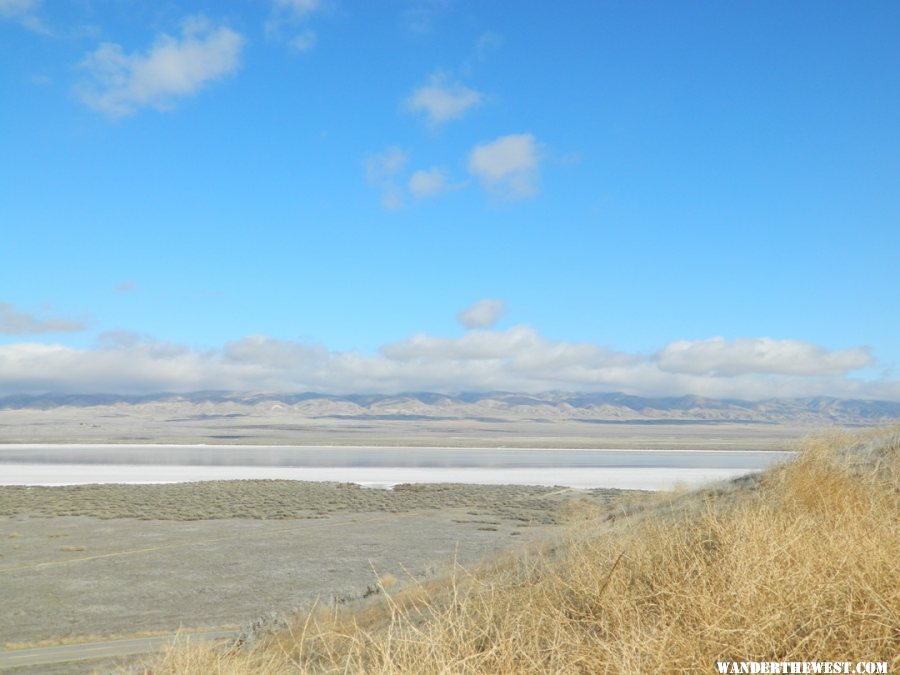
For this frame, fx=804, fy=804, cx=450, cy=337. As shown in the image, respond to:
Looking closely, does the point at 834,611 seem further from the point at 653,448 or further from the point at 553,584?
the point at 653,448

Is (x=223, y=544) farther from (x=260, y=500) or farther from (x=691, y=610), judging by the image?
(x=691, y=610)

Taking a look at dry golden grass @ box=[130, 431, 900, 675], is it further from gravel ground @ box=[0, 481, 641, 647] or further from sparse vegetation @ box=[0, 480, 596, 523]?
sparse vegetation @ box=[0, 480, 596, 523]

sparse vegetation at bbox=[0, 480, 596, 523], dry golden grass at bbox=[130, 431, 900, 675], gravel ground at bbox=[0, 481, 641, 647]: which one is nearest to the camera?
dry golden grass at bbox=[130, 431, 900, 675]

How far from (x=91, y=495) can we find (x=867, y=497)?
45.6 m

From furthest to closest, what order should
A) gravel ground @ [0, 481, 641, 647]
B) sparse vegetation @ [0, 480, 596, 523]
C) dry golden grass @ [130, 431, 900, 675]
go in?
1. sparse vegetation @ [0, 480, 596, 523]
2. gravel ground @ [0, 481, 641, 647]
3. dry golden grass @ [130, 431, 900, 675]

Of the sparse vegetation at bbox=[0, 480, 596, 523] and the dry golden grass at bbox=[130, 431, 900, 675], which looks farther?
the sparse vegetation at bbox=[0, 480, 596, 523]

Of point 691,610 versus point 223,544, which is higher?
point 691,610

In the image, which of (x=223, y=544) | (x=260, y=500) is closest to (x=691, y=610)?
(x=223, y=544)

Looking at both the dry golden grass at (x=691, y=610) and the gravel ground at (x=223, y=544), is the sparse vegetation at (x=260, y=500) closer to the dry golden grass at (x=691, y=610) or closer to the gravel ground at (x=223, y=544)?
the gravel ground at (x=223, y=544)

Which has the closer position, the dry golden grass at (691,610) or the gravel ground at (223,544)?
the dry golden grass at (691,610)

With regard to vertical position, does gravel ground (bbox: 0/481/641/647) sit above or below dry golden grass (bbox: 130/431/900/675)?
below

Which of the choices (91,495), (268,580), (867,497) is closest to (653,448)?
(91,495)

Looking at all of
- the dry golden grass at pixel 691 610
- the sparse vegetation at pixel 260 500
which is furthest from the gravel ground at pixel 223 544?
the dry golden grass at pixel 691 610

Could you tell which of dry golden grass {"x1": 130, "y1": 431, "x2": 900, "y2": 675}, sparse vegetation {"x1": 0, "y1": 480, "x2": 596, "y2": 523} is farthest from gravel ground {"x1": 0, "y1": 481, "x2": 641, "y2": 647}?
dry golden grass {"x1": 130, "y1": 431, "x2": 900, "y2": 675}
